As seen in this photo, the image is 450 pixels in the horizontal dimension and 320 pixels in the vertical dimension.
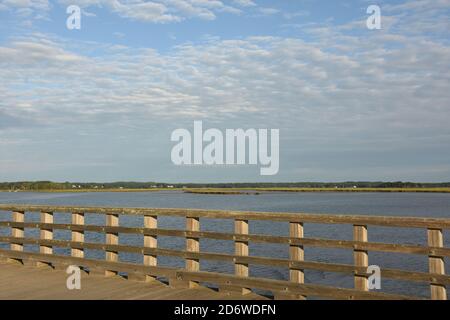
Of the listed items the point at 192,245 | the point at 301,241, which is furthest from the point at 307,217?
the point at 192,245

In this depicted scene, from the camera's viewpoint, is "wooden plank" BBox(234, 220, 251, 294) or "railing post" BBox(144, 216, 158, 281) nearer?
"wooden plank" BBox(234, 220, 251, 294)

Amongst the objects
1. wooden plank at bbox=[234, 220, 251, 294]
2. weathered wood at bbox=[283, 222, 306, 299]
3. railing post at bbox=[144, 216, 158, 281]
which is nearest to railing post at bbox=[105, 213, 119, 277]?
railing post at bbox=[144, 216, 158, 281]

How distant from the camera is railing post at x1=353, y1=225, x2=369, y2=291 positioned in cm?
642

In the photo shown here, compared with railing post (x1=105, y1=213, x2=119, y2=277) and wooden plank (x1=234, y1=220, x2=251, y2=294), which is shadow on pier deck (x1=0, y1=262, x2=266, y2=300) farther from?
wooden plank (x1=234, y1=220, x2=251, y2=294)

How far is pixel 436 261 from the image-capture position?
6.03 metres

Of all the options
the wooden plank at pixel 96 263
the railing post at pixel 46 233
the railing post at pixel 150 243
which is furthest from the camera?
the railing post at pixel 46 233

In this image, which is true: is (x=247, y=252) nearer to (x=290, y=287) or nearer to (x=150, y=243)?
(x=290, y=287)

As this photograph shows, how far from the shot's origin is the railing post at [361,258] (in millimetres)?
6418

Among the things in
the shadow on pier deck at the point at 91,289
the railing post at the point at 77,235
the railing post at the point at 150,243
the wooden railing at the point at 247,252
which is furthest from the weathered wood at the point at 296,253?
the railing post at the point at 77,235

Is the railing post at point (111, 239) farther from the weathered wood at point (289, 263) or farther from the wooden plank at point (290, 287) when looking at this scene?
the wooden plank at point (290, 287)

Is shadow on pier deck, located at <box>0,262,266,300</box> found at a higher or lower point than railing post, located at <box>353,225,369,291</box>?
lower

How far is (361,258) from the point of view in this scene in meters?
6.51
